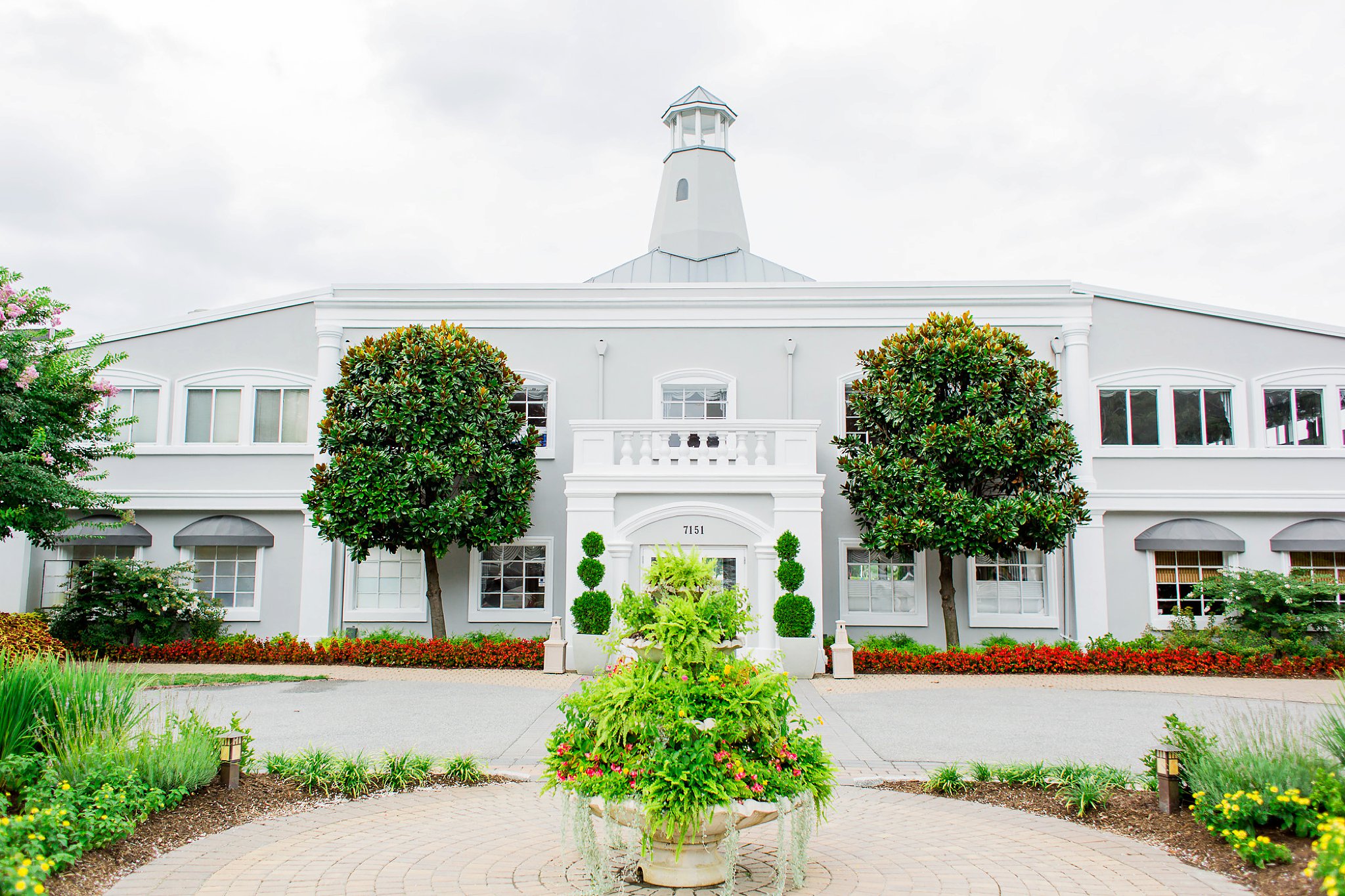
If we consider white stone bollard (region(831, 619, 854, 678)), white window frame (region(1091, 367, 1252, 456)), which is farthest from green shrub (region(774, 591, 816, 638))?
white window frame (region(1091, 367, 1252, 456))

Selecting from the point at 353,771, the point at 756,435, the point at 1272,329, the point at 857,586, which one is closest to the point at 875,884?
the point at 353,771

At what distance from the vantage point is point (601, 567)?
50.1 ft

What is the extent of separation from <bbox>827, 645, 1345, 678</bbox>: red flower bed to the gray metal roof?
10.7 metres

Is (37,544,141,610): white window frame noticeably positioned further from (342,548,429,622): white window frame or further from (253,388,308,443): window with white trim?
(342,548,429,622): white window frame

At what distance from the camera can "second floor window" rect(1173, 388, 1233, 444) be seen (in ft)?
59.1

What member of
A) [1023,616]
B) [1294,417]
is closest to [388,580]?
[1023,616]

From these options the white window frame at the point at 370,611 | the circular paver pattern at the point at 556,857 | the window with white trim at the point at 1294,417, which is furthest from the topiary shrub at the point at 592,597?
the window with white trim at the point at 1294,417

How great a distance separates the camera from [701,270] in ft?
77.1

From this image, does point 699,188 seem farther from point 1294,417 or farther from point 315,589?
point 1294,417

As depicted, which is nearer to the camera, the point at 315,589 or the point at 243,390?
the point at 315,589

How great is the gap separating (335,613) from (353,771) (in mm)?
10904

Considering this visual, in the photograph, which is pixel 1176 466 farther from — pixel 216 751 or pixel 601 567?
pixel 216 751

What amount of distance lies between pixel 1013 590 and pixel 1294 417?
255 inches

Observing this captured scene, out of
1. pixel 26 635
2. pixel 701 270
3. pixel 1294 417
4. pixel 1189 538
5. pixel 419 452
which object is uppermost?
pixel 701 270
